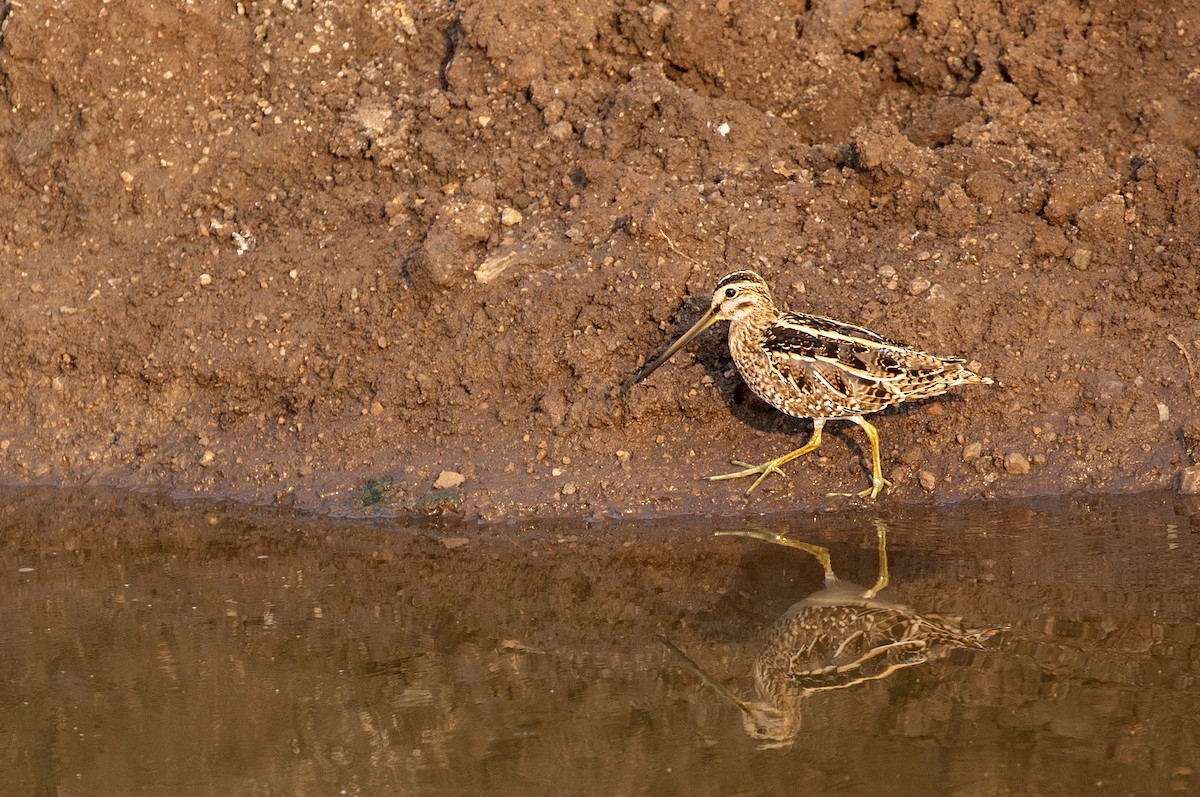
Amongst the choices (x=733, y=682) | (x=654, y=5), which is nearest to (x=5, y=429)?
(x=654, y=5)

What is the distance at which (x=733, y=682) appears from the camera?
Answer: 18.1ft

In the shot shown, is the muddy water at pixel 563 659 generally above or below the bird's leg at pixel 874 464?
below

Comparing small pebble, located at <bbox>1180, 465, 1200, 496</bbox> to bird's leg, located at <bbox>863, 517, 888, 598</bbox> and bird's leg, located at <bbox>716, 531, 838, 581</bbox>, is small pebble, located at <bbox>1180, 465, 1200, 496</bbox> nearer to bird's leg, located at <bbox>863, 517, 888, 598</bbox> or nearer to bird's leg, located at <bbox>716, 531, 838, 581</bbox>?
bird's leg, located at <bbox>863, 517, 888, 598</bbox>

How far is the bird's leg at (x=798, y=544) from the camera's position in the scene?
6623 millimetres

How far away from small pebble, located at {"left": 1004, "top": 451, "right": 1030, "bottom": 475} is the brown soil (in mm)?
13

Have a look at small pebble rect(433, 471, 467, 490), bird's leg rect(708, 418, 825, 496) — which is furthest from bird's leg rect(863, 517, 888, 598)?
small pebble rect(433, 471, 467, 490)

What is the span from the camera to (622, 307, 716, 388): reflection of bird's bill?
24.8 feet

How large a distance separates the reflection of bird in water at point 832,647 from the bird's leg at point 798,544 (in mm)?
193

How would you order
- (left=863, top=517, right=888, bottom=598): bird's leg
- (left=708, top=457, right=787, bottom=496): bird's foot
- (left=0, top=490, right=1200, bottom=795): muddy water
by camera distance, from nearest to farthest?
(left=0, top=490, right=1200, bottom=795): muddy water → (left=863, top=517, right=888, bottom=598): bird's leg → (left=708, top=457, right=787, bottom=496): bird's foot

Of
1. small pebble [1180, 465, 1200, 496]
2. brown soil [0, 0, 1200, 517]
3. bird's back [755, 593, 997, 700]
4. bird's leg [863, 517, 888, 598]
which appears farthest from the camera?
brown soil [0, 0, 1200, 517]

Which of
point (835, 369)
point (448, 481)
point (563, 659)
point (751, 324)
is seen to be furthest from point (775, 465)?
point (563, 659)

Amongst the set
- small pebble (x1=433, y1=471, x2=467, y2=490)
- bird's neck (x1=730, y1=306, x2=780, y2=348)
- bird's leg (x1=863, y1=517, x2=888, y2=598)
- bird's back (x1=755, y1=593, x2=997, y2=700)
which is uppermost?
bird's neck (x1=730, y1=306, x2=780, y2=348)

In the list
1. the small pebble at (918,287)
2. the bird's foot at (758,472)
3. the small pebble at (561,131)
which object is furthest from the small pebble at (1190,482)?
the small pebble at (561,131)

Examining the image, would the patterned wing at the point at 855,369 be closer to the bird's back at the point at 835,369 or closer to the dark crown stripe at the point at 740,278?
the bird's back at the point at 835,369
